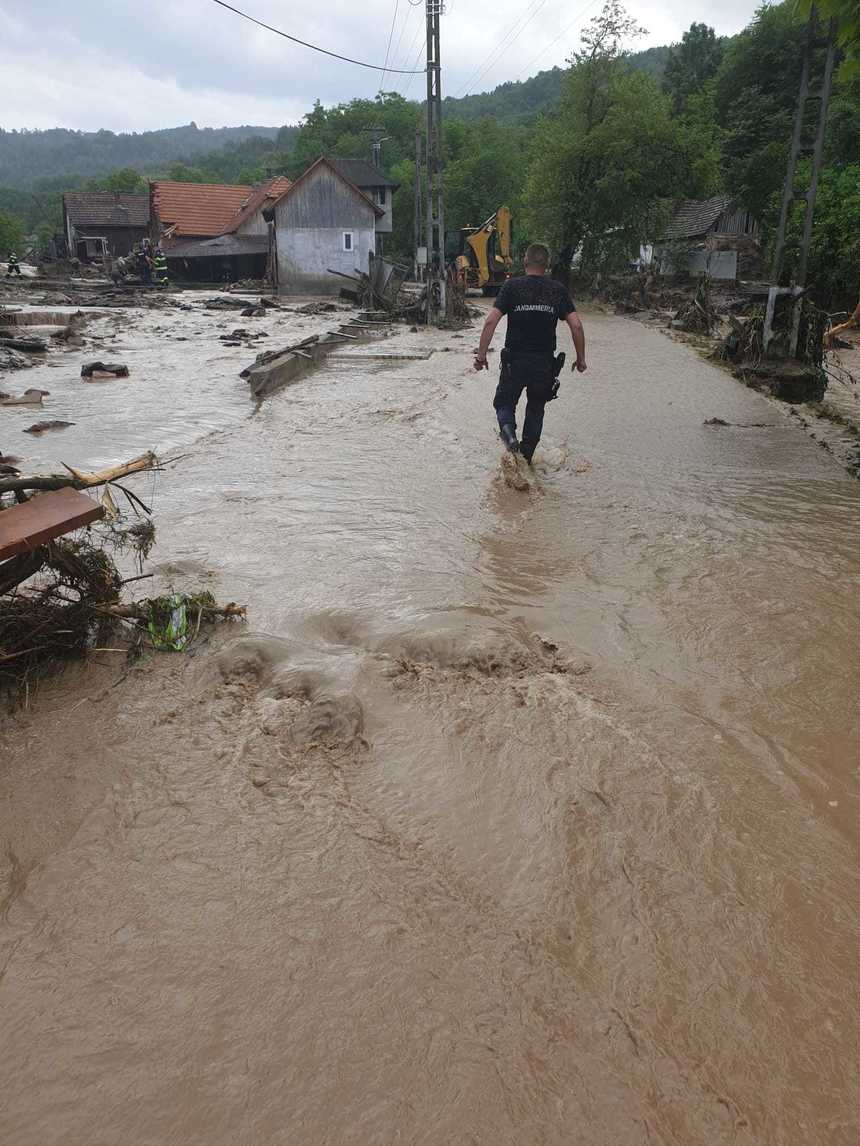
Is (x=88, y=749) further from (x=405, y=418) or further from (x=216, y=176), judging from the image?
(x=216, y=176)

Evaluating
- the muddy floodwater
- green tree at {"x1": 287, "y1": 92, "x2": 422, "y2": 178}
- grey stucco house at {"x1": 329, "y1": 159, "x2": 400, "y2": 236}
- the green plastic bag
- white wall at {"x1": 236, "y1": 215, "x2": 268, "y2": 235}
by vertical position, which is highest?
green tree at {"x1": 287, "y1": 92, "x2": 422, "y2": 178}

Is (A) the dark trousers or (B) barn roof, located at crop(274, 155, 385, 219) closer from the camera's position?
(A) the dark trousers

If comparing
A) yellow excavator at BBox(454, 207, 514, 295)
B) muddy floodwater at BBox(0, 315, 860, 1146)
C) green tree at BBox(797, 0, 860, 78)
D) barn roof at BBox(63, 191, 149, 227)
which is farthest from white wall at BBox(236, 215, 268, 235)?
muddy floodwater at BBox(0, 315, 860, 1146)

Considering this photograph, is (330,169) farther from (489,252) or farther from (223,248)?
(223,248)

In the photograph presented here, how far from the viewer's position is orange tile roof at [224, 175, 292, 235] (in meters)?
45.4

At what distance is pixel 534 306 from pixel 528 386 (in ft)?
2.17

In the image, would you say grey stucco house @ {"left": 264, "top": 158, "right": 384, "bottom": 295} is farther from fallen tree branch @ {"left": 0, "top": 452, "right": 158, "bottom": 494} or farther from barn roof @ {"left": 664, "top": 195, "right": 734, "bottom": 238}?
fallen tree branch @ {"left": 0, "top": 452, "right": 158, "bottom": 494}

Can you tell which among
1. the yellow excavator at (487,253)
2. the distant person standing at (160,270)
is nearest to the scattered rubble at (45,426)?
the yellow excavator at (487,253)

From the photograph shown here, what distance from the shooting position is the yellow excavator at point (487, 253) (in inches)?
1332

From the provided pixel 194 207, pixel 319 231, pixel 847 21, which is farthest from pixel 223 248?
pixel 847 21

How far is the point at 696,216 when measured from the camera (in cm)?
4088

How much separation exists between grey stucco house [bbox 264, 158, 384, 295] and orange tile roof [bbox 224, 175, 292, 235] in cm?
900

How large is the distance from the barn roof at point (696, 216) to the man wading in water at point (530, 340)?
3465cm

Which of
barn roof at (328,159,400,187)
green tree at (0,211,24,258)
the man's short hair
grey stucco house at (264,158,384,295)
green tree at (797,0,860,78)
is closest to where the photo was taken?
green tree at (797,0,860,78)
